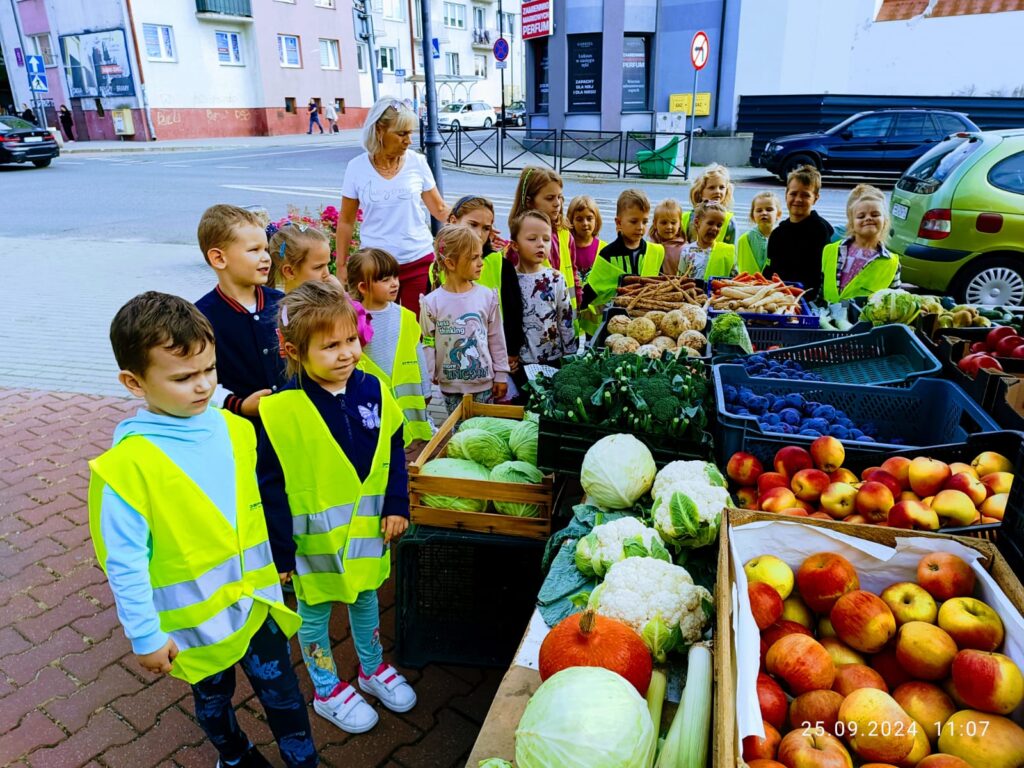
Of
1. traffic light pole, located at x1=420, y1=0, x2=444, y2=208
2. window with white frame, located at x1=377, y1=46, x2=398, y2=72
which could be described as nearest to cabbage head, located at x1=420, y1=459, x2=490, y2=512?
traffic light pole, located at x1=420, y1=0, x2=444, y2=208

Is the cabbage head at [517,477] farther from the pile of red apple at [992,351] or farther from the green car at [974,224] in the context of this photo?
the green car at [974,224]

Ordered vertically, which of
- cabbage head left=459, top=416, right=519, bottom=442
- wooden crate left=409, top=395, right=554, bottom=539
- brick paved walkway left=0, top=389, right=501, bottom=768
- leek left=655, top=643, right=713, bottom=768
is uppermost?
leek left=655, top=643, right=713, bottom=768

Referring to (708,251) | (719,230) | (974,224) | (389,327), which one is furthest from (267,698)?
(974,224)

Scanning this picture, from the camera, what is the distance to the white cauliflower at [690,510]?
7.14 ft

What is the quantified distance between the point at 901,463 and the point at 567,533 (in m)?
1.13

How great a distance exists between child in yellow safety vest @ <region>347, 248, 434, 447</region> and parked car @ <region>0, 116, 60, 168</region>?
78.3 feet

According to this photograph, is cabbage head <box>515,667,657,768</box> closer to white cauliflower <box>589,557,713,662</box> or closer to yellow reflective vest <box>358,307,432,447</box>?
white cauliflower <box>589,557,713,662</box>

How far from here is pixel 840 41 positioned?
19891 mm

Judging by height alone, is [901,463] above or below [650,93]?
below

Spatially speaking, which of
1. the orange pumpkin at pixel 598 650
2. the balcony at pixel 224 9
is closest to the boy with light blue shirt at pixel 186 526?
the orange pumpkin at pixel 598 650

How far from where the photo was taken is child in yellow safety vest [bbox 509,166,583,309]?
448 centimetres

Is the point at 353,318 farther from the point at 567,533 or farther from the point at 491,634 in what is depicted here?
the point at 491,634

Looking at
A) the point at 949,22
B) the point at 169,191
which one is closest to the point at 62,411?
the point at 169,191

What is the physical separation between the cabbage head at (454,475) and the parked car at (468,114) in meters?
34.8
